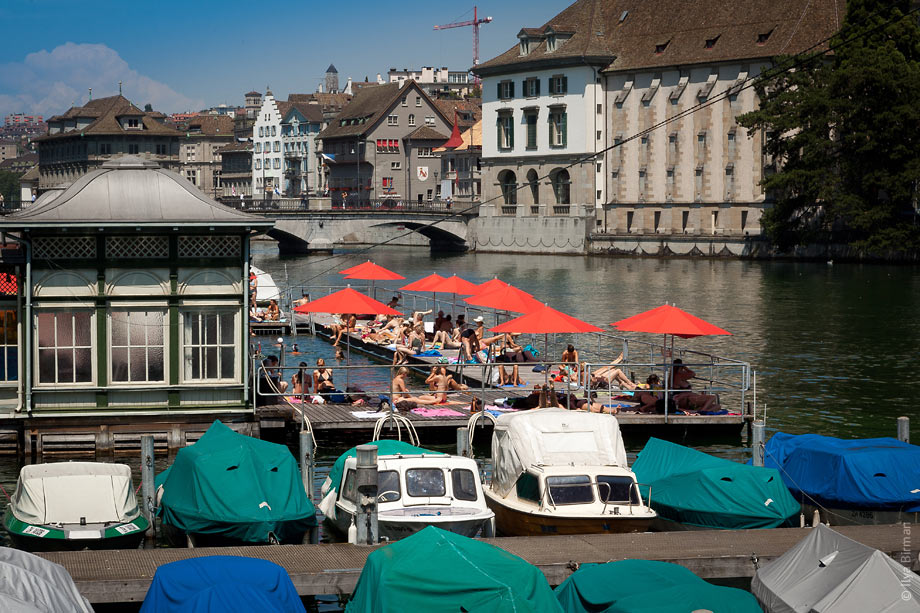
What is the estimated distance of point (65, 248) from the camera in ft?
86.5

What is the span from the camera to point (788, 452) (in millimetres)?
23984

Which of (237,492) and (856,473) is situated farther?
(856,473)

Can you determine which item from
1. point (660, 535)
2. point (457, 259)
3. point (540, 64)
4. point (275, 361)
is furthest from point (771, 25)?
point (660, 535)

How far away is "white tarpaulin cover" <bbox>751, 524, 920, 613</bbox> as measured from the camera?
14.6 m

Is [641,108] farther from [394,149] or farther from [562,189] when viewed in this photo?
[394,149]

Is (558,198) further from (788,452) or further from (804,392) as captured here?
(788,452)

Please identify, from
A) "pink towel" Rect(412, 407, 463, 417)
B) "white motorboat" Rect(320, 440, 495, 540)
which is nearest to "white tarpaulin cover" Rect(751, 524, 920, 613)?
"white motorboat" Rect(320, 440, 495, 540)

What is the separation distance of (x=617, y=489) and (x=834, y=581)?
222 inches

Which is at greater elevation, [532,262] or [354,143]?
[354,143]

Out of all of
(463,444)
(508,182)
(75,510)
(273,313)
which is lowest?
(75,510)

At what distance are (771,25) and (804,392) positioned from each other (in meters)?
73.2

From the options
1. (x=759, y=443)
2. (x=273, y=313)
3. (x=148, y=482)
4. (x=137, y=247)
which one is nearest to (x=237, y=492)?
(x=148, y=482)

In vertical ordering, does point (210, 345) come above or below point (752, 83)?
below

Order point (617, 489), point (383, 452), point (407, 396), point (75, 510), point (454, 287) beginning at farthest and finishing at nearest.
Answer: point (454, 287) → point (407, 396) → point (383, 452) → point (617, 489) → point (75, 510)
